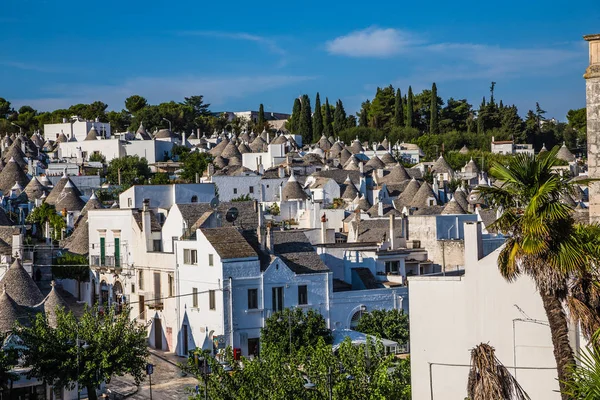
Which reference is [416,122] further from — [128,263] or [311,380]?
[311,380]

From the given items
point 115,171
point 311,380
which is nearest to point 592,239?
point 311,380

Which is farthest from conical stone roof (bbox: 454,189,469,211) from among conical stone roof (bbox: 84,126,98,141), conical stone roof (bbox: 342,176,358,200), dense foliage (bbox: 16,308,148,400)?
conical stone roof (bbox: 84,126,98,141)

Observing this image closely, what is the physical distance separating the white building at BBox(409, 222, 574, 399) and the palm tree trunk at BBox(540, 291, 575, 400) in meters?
3.57

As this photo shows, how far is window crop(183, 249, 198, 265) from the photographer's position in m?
41.0

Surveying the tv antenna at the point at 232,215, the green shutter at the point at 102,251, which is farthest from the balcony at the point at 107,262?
the tv antenna at the point at 232,215

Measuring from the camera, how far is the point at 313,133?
13138 cm

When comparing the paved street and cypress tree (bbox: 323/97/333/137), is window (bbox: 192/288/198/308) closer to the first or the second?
the paved street

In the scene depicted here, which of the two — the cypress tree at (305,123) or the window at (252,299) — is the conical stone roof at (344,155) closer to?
the cypress tree at (305,123)

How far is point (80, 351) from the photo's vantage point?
30828mm

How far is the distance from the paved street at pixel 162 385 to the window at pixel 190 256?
457 centimetres

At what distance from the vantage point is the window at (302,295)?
4038cm

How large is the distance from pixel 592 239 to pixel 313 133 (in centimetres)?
11810

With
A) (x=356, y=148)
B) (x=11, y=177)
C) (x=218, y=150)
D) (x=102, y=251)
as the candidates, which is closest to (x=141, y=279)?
(x=102, y=251)

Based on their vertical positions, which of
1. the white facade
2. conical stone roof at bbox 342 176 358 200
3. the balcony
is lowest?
the balcony
